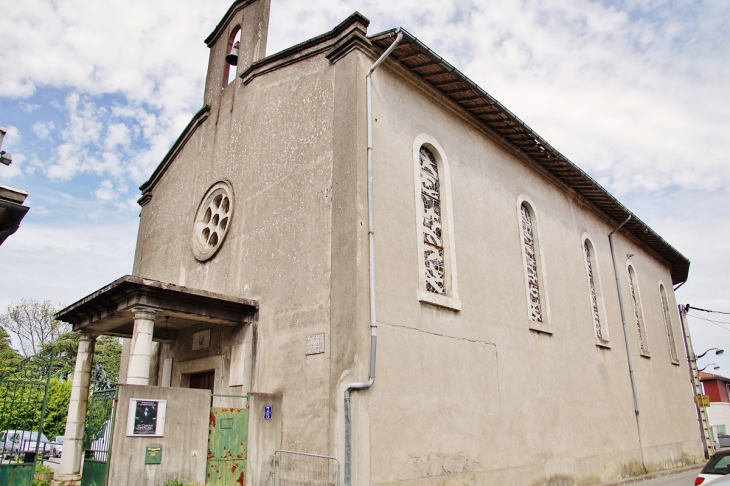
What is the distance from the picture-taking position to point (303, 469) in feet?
25.5

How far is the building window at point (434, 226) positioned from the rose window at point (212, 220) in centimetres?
402

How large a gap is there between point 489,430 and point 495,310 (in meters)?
2.32

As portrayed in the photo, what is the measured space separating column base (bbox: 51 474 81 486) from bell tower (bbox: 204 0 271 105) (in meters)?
8.53

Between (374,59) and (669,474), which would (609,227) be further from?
(374,59)

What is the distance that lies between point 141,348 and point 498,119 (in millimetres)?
8579

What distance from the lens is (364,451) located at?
732 centimetres

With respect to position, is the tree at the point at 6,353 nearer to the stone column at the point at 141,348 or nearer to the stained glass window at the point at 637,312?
the stone column at the point at 141,348

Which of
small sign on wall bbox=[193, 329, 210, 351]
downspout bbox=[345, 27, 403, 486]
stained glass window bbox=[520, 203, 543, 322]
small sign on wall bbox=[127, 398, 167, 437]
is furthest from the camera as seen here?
stained glass window bbox=[520, 203, 543, 322]

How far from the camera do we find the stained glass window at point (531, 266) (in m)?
12.4

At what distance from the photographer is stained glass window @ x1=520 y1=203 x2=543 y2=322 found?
1241 cm

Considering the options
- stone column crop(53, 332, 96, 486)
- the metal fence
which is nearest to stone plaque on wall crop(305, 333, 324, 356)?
the metal fence

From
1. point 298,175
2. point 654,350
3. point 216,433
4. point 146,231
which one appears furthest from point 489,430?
point 654,350

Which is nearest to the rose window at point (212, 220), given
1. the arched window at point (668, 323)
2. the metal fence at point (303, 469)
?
the metal fence at point (303, 469)

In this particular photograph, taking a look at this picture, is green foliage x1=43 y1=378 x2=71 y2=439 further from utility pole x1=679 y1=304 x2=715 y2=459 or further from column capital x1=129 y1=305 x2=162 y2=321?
utility pole x1=679 y1=304 x2=715 y2=459
